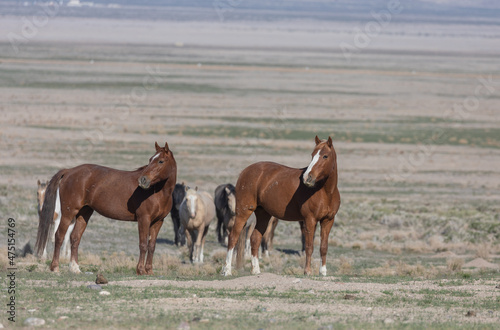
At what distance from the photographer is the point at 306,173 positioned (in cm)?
1245

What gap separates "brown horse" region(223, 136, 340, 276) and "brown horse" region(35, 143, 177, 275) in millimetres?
1430

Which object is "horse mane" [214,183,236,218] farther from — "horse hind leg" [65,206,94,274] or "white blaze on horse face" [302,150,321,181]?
"white blaze on horse face" [302,150,321,181]

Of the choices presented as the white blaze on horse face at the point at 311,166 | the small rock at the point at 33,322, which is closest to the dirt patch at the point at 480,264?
the white blaze on horse face at the point at 311,166

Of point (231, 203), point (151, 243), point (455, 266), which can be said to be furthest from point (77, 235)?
point (455, 266)

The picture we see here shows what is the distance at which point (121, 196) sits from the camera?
12906mm

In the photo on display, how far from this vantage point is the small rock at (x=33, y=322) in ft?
28.5

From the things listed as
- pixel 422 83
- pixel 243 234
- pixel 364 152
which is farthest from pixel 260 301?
pixel 422 83

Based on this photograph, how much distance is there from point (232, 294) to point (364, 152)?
30466mm

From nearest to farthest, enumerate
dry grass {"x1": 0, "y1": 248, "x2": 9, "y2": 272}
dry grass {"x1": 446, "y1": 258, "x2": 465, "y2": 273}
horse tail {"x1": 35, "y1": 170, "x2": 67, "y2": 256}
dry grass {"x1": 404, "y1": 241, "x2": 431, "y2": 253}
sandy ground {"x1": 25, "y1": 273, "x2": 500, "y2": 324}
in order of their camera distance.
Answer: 1. sandy ground {"x1": 25, "y1": 273, "x2": 500, "y2": 324}
2. horse tail {"x1": 35, "y1": 170, "x2": 67, "y2": 256}
3. dry grass {"x1": 0, "y1": 248, "x2": 9, "y2": 272}
4. dry grass {"x1": 446, "y1": 258, "x2": 465, "y2": 273}
5. dry grass {"x1": 404, "y1": 241, "x2": 431, "y2": 253}

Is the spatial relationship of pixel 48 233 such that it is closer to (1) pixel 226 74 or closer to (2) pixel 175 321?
(2) pixel 175 321

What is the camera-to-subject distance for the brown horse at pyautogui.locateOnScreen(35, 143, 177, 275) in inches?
504

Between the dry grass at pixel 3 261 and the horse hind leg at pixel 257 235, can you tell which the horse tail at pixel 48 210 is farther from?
the horse hind leg at pixel 257 235

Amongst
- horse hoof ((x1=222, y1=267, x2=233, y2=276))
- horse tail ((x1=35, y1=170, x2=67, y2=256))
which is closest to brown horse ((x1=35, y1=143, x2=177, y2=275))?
horse tail ((x1=35, y1=170, x2=67, y2=256))

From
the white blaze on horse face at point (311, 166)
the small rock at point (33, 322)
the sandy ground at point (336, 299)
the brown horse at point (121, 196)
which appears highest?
the white blaze on horse face at point (311, 166)
